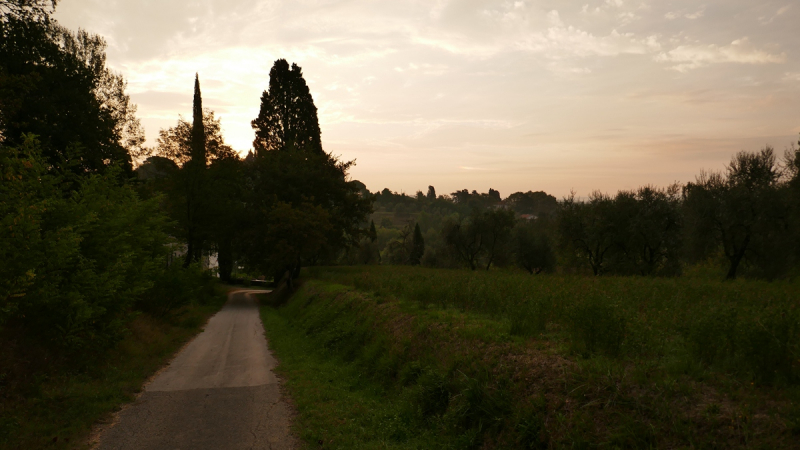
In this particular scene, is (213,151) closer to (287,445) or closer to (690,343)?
(287,445)

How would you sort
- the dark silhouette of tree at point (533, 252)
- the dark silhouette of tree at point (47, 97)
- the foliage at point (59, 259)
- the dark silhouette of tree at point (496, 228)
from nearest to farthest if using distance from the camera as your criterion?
the foliage at point (59, 259)
the dark silhouette of tree at point (47, 97)
the dark silhouette of tree at point (533, 252)
the dark silhouette of tree at point (496, 228)

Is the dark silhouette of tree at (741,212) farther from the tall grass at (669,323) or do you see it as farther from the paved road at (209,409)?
the paved road at (209,409)

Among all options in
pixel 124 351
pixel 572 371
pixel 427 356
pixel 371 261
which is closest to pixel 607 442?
pixel 572 371

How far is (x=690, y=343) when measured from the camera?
244 inches

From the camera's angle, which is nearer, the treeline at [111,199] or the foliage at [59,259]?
the foliage at [59,259]

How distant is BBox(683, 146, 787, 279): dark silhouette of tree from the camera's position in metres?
25.7

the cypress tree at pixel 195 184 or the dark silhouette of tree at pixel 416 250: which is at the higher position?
the cypress tree at pixel 195 184

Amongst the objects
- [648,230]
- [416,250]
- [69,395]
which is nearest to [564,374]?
[69,395]

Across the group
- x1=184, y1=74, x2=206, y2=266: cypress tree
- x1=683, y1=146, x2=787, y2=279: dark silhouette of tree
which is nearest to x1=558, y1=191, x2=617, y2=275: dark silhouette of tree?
x1=683, y1=146, x2=787, y2=279: dark silhouette of tree

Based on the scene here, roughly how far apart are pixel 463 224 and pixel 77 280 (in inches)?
1955

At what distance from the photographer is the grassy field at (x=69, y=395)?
7.07 m

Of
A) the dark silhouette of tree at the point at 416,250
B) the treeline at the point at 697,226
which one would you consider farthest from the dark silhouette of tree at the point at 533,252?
the dark silhouette of tree at the point at 416,250

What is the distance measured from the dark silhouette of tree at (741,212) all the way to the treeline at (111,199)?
2821cm

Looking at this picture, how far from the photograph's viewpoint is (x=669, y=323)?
7.59 m
